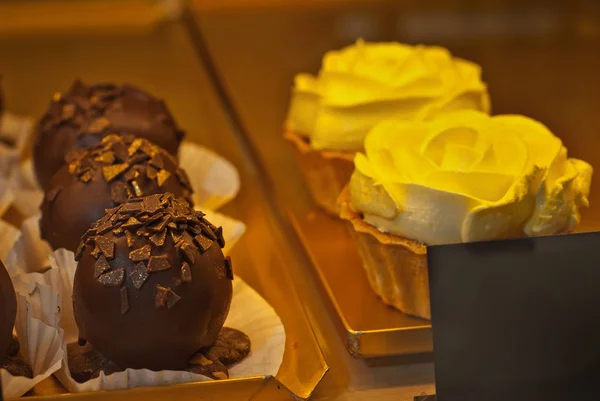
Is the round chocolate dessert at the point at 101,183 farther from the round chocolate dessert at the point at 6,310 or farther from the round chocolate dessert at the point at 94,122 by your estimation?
the round chocolate dessert at the point at 6,310

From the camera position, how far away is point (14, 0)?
2.97 metres

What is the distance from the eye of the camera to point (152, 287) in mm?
1229

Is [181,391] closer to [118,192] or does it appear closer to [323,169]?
[118,192]

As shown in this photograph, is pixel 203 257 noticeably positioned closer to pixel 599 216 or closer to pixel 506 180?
pixel 506 180

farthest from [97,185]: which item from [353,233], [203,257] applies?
[353,233]

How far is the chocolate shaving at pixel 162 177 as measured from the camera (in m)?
1.56

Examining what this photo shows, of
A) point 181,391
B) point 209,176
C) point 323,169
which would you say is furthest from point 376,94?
point 181,391

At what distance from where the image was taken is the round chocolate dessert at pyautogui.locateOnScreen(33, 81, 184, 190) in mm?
1815

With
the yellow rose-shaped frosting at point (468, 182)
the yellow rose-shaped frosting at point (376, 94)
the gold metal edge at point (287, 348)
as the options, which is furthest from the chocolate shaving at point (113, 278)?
the yellow rose-shaped frosting at point (376, 94)

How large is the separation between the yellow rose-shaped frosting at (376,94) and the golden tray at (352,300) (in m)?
0.18

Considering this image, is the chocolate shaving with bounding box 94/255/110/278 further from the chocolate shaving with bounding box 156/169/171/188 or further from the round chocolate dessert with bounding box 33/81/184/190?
the round chocolate dessert with bounding box 33/81/184/190

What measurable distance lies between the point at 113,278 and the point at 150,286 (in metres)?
0.06

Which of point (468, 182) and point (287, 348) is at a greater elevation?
point (468, 182)

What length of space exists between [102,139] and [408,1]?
149cm
